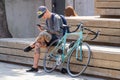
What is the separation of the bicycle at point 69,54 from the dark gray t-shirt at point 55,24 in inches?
7.2

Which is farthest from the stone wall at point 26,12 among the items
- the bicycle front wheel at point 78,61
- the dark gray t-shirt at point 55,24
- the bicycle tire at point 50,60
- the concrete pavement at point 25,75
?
the bicycle front wheel at point 78,61

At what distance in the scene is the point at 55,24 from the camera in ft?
30.9

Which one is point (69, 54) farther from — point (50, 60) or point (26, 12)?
point (26, 12)

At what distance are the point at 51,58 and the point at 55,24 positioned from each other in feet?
2.83

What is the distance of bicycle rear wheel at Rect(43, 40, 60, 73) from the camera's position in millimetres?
9622

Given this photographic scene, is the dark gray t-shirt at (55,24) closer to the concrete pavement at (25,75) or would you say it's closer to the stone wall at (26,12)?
the concrete pavement at (25,75)

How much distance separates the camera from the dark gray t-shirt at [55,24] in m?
9.38

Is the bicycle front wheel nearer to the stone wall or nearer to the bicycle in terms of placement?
the bicycle

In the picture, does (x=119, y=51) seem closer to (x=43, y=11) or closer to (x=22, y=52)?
(x=43, y=11)

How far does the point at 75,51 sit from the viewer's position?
916 centimetres

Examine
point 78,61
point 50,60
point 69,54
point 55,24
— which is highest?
point 55,24

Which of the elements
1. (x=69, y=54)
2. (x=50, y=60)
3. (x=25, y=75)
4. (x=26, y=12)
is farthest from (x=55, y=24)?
(x=26, y=12)

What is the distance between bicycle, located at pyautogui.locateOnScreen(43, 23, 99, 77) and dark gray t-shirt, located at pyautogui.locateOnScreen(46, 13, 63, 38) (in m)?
0.18

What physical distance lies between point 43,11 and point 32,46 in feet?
2.93
